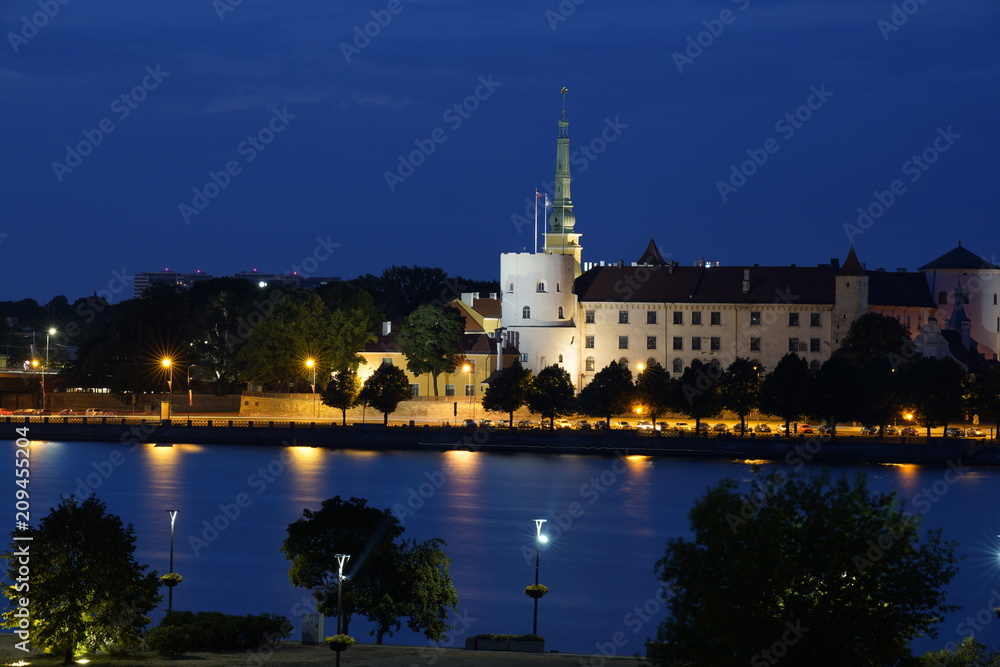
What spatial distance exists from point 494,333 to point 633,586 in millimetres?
43210

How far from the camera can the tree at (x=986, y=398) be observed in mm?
67312

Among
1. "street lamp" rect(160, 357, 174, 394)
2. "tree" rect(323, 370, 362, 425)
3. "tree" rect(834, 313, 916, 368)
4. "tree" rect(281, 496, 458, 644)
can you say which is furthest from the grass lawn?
"street lamp" rect(160, 357, 174, 394)

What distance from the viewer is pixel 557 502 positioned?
171ft

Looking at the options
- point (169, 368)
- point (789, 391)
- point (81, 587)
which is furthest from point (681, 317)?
point (81, 587)

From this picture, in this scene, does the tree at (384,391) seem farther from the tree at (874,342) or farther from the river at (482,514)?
the tree at (874,342)

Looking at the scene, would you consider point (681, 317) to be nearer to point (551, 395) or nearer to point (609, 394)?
point (609, 394)

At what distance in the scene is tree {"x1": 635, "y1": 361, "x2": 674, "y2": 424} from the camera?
7138 cm

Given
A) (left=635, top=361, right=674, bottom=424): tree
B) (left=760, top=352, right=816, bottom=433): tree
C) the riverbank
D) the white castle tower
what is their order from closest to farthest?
the riverbank < (left=760, top=352, right=816, bottom=433): tree < (left=635, top=361, right=674, bottom=424): tree < the white castle tower

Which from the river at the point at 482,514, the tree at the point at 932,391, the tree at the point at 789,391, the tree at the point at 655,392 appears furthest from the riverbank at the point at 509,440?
the tree at the point at 655,392

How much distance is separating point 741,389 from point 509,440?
10.1 metres

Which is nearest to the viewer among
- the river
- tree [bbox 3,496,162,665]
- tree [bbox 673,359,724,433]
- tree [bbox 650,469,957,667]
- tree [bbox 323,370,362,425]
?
tree [bbox 650,469,957,667]

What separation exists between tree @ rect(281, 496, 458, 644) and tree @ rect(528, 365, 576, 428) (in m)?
43.9

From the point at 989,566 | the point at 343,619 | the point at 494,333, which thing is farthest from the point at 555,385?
the point at 343,619

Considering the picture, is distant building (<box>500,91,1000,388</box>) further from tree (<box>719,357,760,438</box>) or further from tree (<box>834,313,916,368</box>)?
tree (<box>719,357,760,438</box>)
